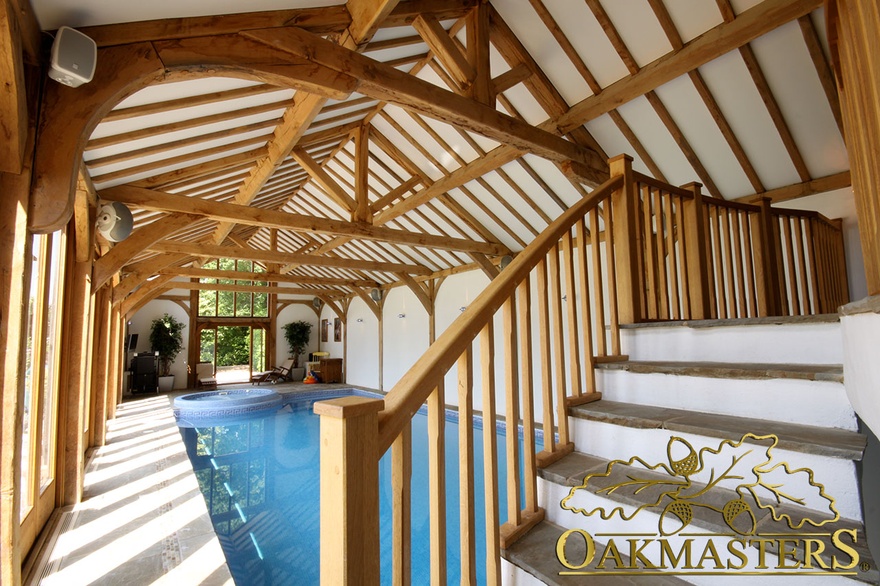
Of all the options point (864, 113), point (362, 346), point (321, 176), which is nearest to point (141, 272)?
point (321, 176)

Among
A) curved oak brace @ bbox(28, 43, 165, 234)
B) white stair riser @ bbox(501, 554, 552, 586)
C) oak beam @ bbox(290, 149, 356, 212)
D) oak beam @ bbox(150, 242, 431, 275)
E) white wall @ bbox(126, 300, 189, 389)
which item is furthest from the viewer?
white wall @ bbox(126, 300, 189, 389)

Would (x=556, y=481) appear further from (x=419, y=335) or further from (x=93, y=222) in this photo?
(x=419, y=335)

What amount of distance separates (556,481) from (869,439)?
0.95 m

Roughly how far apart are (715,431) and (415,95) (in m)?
2.64

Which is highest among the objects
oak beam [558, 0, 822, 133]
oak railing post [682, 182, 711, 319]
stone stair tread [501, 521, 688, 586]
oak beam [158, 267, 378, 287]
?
oak beam [558, 0, 822, 133]

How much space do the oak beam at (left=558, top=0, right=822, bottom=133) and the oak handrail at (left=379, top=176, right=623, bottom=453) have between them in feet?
9.17

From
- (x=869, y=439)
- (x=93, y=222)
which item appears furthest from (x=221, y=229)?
(x=869, y=439)

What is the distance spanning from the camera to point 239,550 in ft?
12.0

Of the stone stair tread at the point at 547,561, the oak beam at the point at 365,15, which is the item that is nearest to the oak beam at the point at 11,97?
the oak beam at the point at 365,15

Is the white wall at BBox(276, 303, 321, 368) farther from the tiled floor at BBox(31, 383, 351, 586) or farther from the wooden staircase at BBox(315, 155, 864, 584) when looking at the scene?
the wooden staircase at BBox(315, 155, 864, 584)

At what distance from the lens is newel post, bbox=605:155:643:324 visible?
2.23m

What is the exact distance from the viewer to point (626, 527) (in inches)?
52.4

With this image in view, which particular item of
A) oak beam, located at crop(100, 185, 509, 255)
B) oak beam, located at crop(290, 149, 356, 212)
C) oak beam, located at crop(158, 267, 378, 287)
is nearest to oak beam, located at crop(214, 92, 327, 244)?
oak beam, located at crop(100, 185, 509, 255)

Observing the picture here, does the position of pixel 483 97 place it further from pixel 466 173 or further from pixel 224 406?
pixel 224 406
